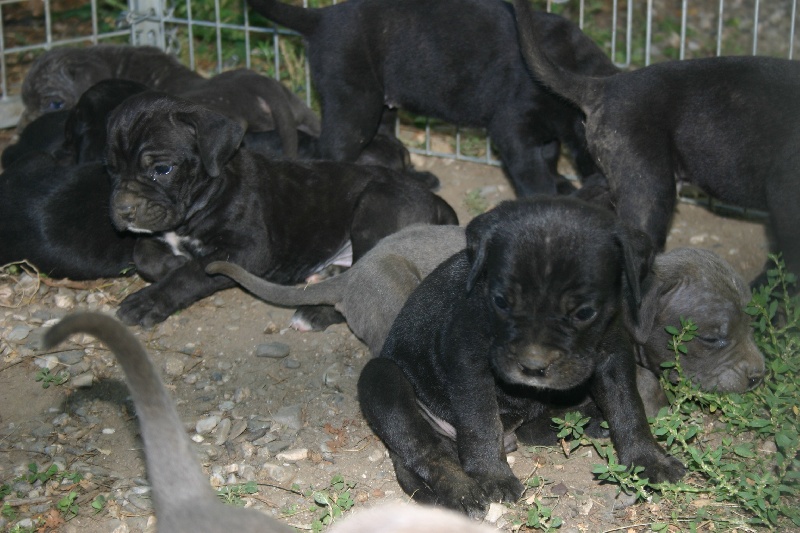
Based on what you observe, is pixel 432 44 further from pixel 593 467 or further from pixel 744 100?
pixel 593 467

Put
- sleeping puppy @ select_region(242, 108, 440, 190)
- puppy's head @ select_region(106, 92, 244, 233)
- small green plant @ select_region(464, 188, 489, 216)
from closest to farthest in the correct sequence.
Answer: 1. puppy's head @ select_region(106, 92, 244, 233)
2. small green plant @ select_region(464, 188, 489, 216)
3. sleeping puppy @ select_region(242, 108, 440, 190)

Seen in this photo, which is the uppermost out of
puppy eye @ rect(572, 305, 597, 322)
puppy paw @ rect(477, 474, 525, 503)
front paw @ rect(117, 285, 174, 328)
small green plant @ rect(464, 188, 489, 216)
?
puppy eye @ rect(572, 305, 597, 322)

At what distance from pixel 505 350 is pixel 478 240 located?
1.73 ft

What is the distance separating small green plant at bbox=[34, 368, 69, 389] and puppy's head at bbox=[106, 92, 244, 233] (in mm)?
1062

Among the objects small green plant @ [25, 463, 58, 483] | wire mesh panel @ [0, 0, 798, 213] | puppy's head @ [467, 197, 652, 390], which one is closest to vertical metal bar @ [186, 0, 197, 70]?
wire mesh panel @ [0, 0, 798, 213]

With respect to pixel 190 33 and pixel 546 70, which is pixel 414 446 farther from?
pixel 190 33

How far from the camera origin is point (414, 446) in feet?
16.0

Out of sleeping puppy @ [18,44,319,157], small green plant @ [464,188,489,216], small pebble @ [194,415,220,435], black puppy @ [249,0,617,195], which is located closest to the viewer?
small pebble @ [194,415,220,435]

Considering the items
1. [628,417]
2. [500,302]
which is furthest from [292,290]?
[628,417]

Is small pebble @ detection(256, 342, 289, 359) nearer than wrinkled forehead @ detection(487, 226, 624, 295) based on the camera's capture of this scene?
No

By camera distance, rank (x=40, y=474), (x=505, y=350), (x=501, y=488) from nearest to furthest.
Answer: (x=505, y=350), (x=501, y=488), (x=40, y=474)

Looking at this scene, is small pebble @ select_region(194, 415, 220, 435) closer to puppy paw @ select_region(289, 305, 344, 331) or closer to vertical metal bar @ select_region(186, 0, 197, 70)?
puppy paw @ select_region(289, 305, 344, 331)

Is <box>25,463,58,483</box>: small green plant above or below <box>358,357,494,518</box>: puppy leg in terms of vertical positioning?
below

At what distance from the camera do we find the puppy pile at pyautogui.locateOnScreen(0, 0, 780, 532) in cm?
447
